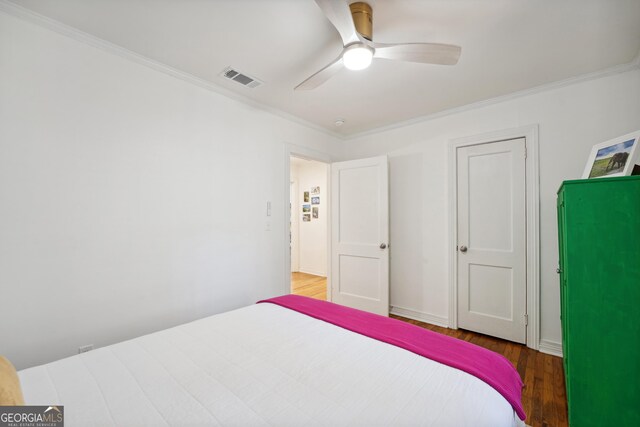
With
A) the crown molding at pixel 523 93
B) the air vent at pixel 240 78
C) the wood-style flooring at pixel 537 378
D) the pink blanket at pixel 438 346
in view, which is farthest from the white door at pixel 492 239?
the air vent at pixel 240 78

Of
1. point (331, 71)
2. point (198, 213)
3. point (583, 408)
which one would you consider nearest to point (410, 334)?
point (583, 408)

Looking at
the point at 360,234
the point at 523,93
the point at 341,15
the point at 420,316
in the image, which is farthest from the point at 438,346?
the point at 523,93

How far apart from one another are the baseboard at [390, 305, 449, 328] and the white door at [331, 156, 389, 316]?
319 mm

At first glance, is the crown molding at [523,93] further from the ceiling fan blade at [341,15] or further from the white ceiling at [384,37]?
the ceiling fan blade at [341,15]

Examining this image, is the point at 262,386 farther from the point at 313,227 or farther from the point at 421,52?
the point at 313,227

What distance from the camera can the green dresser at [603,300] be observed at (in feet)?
4.47

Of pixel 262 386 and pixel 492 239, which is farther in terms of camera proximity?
pixel 492 239

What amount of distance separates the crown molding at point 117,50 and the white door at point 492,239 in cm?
224

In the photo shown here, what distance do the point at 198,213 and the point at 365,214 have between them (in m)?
1.97

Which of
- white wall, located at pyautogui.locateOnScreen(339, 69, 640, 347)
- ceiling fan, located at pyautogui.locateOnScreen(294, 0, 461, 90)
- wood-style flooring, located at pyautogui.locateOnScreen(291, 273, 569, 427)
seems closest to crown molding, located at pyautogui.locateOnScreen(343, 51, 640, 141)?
white wall, located at pyautogui.locateOnScreen(339, 69, 640, 347)

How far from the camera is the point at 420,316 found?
3.26 metres

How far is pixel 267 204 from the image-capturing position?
2902 mm

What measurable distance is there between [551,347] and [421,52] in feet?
9.01

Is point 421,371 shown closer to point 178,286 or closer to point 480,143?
point 178,286
